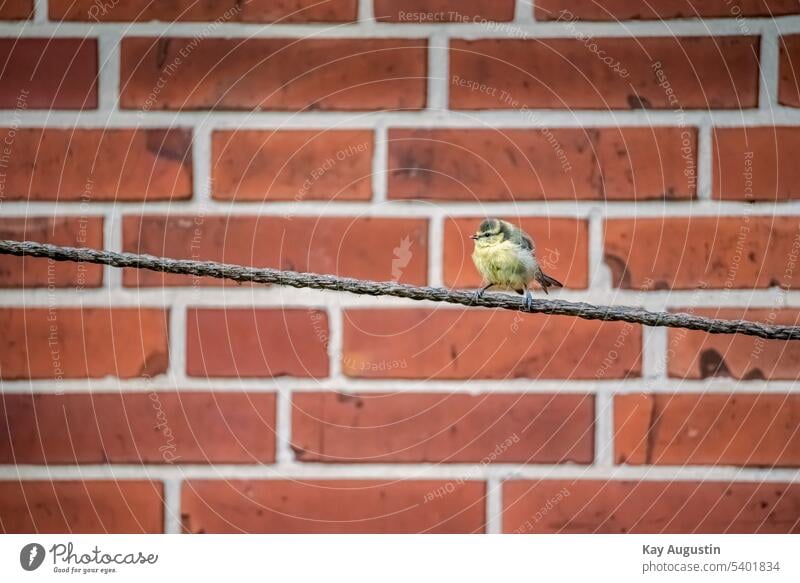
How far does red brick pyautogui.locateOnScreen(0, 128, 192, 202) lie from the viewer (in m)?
0.42

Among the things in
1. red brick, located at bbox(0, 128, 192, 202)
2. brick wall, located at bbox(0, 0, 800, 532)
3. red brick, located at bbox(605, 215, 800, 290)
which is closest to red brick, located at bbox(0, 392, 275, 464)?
brick wall, located at bbox(0, 0, 800, 532)

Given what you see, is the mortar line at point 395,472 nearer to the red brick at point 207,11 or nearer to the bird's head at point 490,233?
the bird's head at point 490,233

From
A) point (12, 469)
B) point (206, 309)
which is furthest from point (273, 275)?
point (12, 469)

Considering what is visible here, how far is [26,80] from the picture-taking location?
432 mm

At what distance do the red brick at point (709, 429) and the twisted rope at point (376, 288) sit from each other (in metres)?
0.05

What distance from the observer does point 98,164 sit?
0.42 metres

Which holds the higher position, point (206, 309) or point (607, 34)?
point (607, 34)

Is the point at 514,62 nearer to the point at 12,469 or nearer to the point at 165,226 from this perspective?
the point at 165,226

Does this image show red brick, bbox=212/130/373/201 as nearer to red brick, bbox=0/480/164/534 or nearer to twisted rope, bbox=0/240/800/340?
twisted rope, bbox=0/240/800/340

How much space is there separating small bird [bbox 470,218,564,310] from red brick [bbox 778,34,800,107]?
0.15 metres

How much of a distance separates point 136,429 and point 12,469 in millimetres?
72

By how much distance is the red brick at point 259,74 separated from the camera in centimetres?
43
